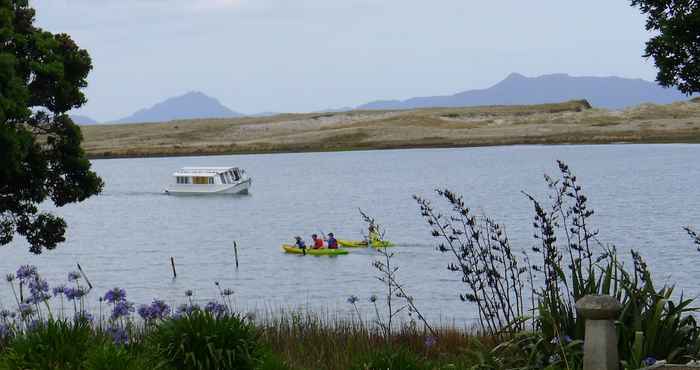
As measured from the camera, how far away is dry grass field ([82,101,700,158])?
152 meters

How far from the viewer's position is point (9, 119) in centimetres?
2241

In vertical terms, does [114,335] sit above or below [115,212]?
above

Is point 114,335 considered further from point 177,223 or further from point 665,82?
point 177,223

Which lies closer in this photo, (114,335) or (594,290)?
(594,290)

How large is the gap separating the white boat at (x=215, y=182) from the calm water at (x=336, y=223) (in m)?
1.01

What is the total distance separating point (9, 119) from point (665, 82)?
13.3m

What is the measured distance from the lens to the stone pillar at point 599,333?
29.0 ft

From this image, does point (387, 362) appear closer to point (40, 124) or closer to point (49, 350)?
point (49, 350)

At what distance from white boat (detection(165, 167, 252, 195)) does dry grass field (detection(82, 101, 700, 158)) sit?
58.2m

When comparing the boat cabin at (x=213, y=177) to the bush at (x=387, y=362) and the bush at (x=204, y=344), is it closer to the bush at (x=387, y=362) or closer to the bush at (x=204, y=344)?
the bush at (x=204, y=344)

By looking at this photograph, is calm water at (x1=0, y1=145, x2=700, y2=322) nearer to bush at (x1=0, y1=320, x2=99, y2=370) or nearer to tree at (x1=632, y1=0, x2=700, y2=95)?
tree at (x1=632, y1=0, x2=700, y2=95)

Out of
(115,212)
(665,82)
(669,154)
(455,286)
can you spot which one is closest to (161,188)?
(115,212)

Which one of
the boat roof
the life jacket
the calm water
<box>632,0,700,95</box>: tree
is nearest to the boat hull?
the calm water

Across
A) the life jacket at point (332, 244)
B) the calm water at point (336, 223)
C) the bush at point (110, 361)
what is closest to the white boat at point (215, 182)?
the calm water at point (336, 223)
